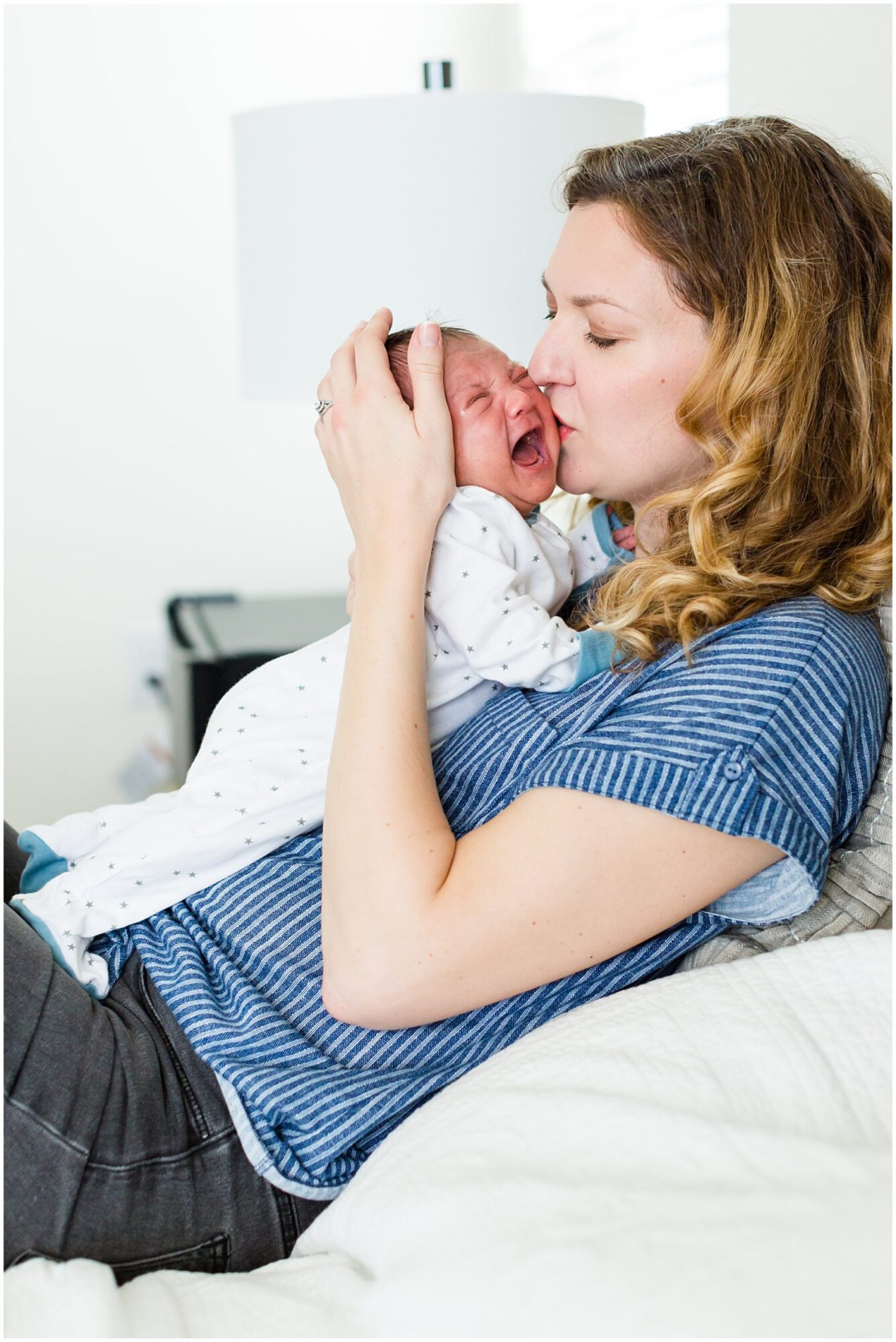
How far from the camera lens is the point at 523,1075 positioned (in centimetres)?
80

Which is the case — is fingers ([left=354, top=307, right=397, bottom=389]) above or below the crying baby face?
above

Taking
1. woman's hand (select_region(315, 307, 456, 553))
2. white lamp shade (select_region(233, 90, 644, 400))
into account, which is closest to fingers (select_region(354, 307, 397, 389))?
woman's hand (select_region(315, 307, 456, 553))

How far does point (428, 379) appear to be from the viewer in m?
1.11

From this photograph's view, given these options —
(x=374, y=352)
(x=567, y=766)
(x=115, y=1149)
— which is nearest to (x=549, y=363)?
(x=374, y=352)

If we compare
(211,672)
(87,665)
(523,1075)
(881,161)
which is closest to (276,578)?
(87,665)

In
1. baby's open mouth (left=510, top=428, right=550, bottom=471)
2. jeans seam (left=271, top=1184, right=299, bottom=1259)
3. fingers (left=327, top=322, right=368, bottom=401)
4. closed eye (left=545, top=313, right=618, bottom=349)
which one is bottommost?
jeans seam (left=271, top=1184, right=299, bottom=1259)

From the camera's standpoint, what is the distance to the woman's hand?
1059 mm

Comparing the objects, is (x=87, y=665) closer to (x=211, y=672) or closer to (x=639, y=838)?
(x=211, y=672)

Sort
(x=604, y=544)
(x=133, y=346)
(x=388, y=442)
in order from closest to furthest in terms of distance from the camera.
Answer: (x=388, y=442), (x=604, y=544), (x=133, y=346)

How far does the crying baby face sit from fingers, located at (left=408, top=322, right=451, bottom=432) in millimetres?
43

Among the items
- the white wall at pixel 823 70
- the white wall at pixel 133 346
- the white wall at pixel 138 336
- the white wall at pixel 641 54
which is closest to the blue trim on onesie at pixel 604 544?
the white wall at pixel 823 70

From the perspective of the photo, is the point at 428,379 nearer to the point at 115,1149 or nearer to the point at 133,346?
the point at 115,1149

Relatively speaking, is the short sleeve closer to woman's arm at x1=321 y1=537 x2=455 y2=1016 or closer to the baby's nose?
woman's arm at x1=321 y1=537 x2=455 y2=1016

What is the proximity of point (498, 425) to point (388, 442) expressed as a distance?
135 mm
